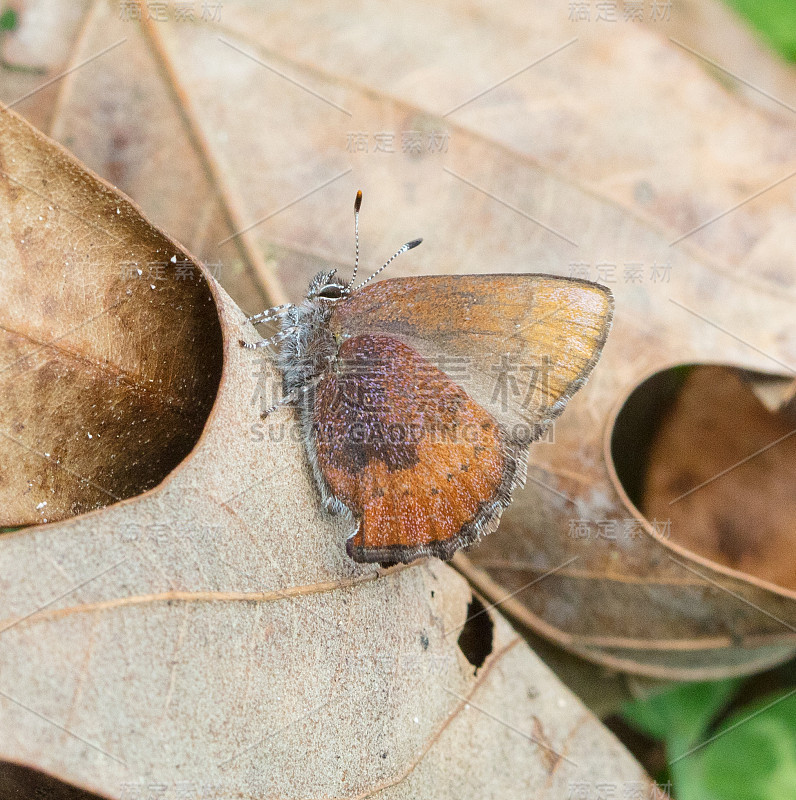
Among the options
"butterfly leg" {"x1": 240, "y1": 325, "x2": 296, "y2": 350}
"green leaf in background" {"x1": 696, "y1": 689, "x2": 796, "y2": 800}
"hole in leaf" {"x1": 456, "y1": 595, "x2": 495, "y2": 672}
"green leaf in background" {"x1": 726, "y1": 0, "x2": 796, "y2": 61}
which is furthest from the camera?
"green leaf in background" {"x1": 726, "y1": 0, "x2": 796, "y2": 61}

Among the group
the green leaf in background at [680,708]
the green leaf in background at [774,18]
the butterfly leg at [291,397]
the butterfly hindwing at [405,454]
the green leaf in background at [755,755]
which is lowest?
the green leaf in background at [680,708]

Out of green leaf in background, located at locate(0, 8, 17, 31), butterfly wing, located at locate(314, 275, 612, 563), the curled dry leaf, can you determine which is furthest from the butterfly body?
green leaf in background, located at locate(0, 8, 17, 31)

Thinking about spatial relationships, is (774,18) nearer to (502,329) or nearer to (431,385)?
(502,329)

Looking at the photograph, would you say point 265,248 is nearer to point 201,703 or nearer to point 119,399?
point 119,399

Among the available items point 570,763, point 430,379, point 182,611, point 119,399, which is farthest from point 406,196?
point 570,763

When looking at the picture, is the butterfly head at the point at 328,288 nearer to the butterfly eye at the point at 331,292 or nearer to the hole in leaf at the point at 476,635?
the butterfly eye at the point at 331,292

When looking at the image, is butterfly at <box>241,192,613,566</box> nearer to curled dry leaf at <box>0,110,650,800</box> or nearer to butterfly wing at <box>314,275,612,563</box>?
butterfly wing at <box>314,275,612,563</box>

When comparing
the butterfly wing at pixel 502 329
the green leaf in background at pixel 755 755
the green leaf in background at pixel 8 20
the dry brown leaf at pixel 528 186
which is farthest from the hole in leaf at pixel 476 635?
the green leaf in background at pixel 8 20
